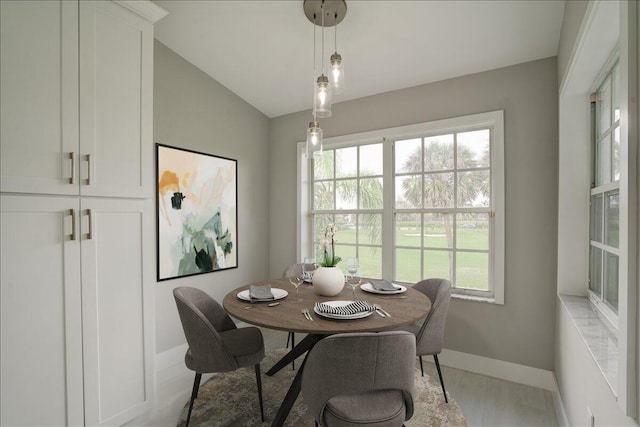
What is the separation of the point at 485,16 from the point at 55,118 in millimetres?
2669

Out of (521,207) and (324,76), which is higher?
(324,76)

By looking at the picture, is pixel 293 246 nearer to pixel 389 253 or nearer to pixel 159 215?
pixel 389 253

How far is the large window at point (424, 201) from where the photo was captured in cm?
268

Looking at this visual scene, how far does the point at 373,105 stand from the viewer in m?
3.16

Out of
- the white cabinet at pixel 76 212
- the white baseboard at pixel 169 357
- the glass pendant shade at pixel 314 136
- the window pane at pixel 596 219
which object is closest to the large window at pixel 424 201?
the window pane at pixel 596 219

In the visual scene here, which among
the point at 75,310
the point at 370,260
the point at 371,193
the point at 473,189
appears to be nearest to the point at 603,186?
the point at 473,189

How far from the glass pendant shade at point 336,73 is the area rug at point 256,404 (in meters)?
2.14

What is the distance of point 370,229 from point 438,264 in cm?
76

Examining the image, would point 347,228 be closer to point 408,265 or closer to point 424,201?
point 408,265

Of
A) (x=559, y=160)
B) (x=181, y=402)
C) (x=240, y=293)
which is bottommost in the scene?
(x=181, y=402)

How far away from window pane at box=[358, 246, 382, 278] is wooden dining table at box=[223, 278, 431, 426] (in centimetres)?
106

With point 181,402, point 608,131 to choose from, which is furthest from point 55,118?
point 608,131

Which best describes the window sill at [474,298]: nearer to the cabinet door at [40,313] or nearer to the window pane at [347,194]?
the window pane at [347,194]

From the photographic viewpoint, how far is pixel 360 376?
1.29m
